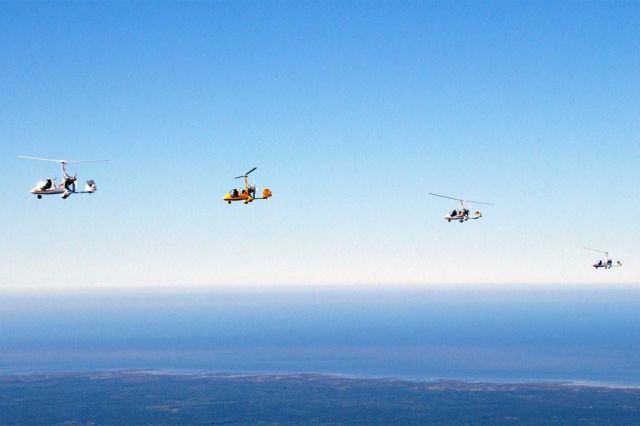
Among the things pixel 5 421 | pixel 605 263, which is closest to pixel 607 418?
pixel 605 263

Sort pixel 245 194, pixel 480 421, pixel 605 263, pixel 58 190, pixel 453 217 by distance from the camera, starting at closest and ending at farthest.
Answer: pixel 58 190
pixel 245 194
pixel 453 217
pixel 605 263
pixel 480 421

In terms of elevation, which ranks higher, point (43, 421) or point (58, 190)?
point (58, 190)

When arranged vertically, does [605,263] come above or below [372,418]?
above

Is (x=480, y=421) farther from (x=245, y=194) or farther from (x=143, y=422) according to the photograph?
(x=245, y=194)

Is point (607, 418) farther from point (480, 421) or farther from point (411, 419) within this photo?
point (411, 419)

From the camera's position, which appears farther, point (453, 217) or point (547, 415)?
point (547, 415)

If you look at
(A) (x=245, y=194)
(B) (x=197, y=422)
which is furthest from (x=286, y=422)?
(A) (x=245, y=194)

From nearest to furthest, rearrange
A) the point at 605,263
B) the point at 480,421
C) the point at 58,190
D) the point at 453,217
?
the point at 58,190, the point at 453,217, the point at 605,263, the point at 480,421

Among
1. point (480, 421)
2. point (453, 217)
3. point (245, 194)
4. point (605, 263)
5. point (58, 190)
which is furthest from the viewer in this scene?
point (480, 421)

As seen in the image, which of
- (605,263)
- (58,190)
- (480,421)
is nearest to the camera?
(58,190)
